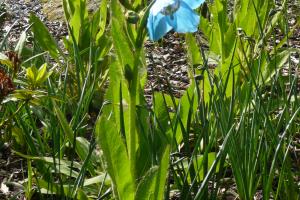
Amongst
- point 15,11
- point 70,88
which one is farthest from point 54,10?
point 70,88

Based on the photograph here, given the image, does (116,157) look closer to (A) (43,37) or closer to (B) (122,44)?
(B) (122,44)

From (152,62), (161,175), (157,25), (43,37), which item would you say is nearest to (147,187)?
(161,175)

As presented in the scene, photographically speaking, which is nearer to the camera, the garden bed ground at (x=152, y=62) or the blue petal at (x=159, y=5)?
the blue petal at (x=159, y=5)

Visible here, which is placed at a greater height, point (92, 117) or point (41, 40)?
point (41, 40)

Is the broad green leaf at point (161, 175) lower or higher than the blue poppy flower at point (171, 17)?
lower

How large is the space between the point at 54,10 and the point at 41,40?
1.26 m

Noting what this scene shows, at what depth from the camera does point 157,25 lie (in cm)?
107

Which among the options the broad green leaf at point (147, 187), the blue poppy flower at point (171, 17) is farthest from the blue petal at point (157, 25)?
the broad green leaf at point (147, 187)

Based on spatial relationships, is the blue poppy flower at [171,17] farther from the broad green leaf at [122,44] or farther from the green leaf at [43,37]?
the green leaf at [43,37]

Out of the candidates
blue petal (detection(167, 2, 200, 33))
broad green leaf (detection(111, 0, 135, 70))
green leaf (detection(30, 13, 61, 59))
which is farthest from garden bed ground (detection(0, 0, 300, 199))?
blue petal (detection(167, 2, 200, 33))

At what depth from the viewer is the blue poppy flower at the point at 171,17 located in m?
1.04

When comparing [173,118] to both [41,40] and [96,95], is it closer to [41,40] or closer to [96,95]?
[96,95]

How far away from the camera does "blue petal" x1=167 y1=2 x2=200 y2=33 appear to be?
108cm

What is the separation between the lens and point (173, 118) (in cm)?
149
